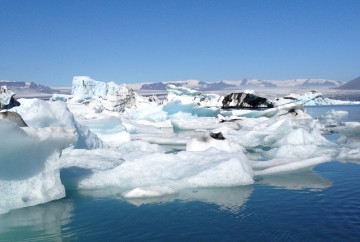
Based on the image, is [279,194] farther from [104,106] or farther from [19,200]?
[104,106]

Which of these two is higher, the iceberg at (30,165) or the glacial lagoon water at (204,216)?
the iceberg at (30,165)

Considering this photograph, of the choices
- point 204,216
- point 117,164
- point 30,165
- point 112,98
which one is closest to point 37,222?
point 30,165

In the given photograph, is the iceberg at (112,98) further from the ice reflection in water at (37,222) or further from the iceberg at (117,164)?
the ice reflection in water at (37,222)

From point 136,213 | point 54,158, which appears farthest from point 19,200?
point 136,213

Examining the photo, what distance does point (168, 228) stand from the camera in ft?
13.8

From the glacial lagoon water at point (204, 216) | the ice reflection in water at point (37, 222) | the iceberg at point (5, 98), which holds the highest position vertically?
the iceberg at point (5, 98)

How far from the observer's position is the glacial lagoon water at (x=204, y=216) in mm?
3994

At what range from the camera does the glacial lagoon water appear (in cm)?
399

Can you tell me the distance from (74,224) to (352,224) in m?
3.09

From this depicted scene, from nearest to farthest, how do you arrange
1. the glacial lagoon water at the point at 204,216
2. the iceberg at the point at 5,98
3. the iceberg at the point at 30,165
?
1. the glacial lagoon water at the point at 204,216
2. the iceberg at the point at 30,165
3. the iceberg at the point at 5,98

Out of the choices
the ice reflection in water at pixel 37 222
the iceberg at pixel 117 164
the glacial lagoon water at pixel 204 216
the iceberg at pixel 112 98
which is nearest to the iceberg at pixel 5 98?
the iceberg at pixel 112 98

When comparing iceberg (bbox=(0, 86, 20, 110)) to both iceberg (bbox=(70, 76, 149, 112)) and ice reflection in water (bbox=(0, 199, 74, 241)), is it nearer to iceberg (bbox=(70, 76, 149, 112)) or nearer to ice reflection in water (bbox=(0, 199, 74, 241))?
iceberg (bbox=(70, 76, 149, 112))

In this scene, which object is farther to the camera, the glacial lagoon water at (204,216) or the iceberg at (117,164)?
the iceberg at (117,164)

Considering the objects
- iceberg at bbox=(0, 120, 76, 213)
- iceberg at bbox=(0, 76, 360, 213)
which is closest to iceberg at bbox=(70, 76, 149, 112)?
iceberg at bbox=(0, 76, 360, 213)
